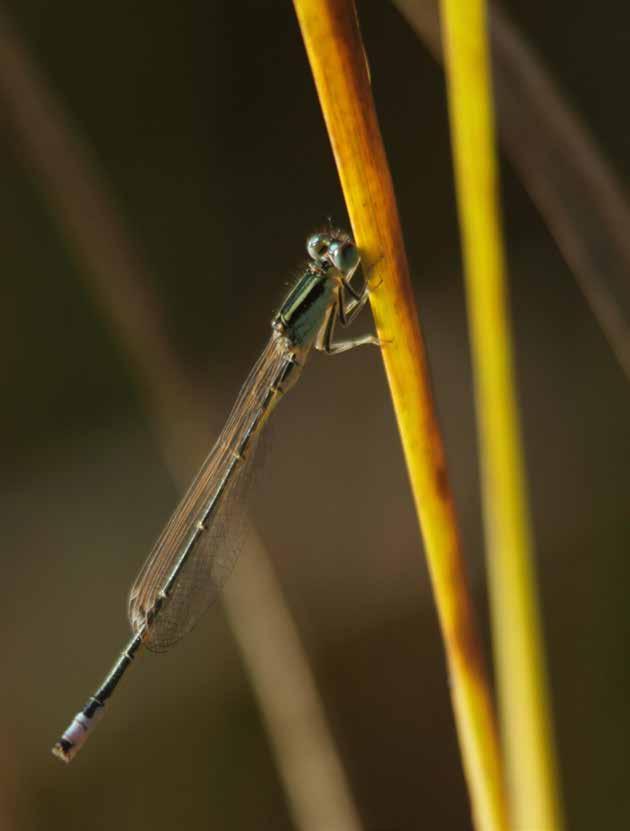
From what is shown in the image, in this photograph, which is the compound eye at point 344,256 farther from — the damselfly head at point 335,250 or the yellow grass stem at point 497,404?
the yellow grass stem at point 497,404

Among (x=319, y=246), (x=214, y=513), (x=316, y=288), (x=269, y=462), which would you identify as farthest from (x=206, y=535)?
(x=319, y=246)

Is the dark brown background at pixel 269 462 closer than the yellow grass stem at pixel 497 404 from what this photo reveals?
No

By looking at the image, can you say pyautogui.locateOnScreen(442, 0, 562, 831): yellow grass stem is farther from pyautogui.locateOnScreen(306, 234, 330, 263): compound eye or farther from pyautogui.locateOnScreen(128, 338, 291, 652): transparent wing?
pyautogui.locateOnScreen(128, 338, 291, 652): transparent wing

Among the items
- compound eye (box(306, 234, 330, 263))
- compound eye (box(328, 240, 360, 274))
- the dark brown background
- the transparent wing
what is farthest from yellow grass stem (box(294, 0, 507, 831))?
the dark brown background

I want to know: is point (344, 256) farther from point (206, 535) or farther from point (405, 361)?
point (206, 535)

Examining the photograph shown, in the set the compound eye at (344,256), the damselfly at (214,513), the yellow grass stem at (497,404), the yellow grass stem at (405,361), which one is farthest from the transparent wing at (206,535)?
the yellow grass stem at (497,404)

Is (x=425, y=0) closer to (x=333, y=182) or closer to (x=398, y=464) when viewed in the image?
(x=333, y=182)

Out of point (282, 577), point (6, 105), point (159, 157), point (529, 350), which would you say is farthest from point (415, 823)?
point (6, 105)
